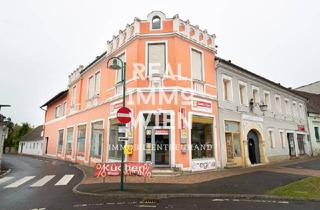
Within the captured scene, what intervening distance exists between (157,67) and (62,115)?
613 inches

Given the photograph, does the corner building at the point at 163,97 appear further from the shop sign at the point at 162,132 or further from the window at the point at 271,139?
the window at the point at 271,139

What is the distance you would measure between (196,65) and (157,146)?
5.58m

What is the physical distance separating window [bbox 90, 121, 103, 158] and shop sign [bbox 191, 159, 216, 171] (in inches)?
265

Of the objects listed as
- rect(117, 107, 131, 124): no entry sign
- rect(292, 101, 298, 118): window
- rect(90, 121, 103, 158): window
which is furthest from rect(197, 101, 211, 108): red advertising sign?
rect(292, 101, 298, 118): window

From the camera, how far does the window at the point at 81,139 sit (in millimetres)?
18194

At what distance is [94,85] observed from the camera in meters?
17.9

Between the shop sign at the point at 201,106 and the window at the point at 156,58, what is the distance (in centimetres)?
261

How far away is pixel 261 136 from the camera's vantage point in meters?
17.6

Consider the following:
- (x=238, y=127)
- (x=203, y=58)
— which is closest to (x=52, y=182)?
(x=203, y=58)

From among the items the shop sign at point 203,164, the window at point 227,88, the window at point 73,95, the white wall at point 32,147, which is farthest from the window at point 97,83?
the white wall at point 32,147

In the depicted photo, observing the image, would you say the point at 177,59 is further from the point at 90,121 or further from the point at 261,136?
the point at 261,136

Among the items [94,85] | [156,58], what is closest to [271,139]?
[156,58]

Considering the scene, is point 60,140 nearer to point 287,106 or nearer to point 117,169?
point 117,169

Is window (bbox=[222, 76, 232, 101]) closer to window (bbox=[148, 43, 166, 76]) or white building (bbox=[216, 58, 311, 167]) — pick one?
white building (bbox=[216, 58, 311, 167])
